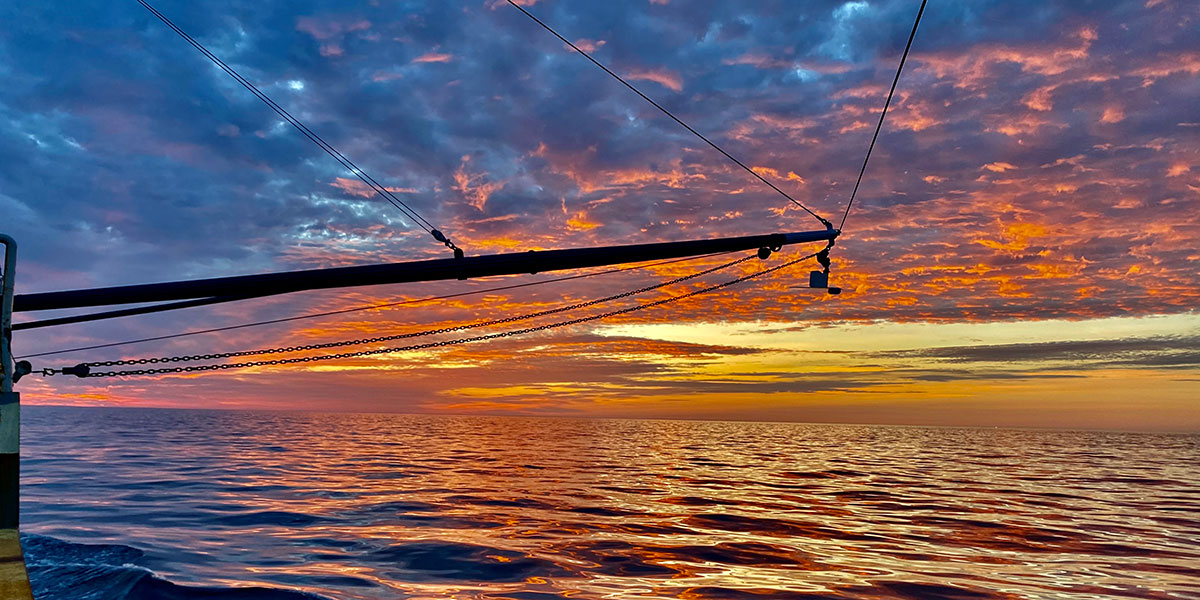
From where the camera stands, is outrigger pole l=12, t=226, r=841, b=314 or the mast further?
outrigger pole l=12, t=226, r=841, b=314

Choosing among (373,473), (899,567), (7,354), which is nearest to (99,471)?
(373,473)

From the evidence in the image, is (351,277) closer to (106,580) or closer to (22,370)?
(22,370)

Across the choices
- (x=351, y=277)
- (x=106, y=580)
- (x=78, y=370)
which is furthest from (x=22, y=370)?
(x=106, y=580)

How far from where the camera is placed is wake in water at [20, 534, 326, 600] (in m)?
13.7

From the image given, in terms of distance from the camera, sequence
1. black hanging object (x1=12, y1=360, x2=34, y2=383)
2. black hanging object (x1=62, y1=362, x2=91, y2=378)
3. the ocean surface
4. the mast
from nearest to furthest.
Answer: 1. the mast
2. black hanging object (x1=12, y1=360, x2=34, y2=383)
3. black hanging object (x1=62, y1=362, x2=91, y2=378)
4. the ocean surface

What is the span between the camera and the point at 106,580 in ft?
48.4

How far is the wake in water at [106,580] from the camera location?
44.9 feet

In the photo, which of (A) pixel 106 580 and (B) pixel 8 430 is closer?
(B) pixel 8 430

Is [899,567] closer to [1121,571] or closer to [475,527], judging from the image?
[1121,571]

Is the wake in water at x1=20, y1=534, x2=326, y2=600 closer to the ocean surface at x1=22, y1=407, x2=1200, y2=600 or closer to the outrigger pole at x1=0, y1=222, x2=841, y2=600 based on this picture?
the ocean surface at x1=22, y1=407, x2=1200, y2=600

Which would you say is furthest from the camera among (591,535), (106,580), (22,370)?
(591,535)

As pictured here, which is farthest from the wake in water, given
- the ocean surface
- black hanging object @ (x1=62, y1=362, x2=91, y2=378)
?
black hanging object @ (x1=62, y1=362, x2=91, y2=378)

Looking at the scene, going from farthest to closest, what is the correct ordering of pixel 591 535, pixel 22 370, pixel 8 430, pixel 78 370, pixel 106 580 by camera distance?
pixel 591 535
pixel 106 580
pixel 78 370
pixel 22 370
pixel 8 430

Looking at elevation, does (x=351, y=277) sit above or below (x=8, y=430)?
above
